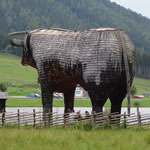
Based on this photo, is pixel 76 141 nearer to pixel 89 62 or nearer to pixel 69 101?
pixel 89 62

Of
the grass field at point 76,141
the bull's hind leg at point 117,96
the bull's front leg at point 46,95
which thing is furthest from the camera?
the bull's front leg at point 46,95

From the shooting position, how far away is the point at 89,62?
12.8m

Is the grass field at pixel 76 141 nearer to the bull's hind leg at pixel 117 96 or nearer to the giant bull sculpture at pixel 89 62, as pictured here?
the giant bull sculpture at pixel 89 62

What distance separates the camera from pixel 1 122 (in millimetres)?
15258

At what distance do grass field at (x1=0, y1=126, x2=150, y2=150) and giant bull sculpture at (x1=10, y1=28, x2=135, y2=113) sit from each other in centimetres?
191

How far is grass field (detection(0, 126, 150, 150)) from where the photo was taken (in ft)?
31.2

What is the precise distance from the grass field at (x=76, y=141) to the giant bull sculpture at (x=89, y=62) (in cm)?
191

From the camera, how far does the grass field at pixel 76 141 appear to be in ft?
31.2

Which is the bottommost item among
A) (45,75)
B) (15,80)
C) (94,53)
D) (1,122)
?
(15,80)

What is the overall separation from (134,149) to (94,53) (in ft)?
14.2

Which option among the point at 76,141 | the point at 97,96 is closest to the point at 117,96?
the point at 97,96

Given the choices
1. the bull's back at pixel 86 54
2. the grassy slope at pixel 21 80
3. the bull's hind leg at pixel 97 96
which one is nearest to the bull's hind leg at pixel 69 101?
the bull's back at pixel 86 54

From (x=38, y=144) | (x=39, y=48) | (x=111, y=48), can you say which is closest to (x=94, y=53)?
(x=111, y=48)

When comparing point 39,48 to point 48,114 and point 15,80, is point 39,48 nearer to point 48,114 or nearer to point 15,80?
point 48,114
